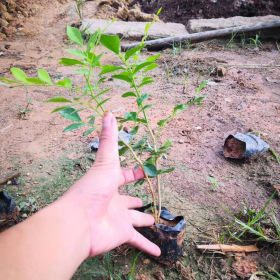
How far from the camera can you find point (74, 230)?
35.0 inches

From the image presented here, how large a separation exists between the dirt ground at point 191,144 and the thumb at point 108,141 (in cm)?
59

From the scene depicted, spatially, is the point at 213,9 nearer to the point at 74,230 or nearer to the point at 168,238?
the point at 168,238

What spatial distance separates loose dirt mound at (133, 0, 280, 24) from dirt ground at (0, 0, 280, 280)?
2.45 meters

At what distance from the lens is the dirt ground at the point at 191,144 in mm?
1286

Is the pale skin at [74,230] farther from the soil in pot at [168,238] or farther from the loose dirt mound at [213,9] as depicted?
the loose dirt mound at [213,9]

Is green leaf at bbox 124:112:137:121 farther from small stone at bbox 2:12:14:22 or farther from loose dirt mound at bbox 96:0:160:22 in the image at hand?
small stone at bbox 2:12:14:22

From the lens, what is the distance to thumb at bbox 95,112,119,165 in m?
0.97

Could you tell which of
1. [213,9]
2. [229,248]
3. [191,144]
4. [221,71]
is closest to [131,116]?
[229,248]

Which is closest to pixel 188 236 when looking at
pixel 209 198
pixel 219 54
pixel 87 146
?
pixel 209 198

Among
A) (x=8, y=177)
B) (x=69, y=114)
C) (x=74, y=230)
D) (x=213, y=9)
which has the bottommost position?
(x=8, y=177)

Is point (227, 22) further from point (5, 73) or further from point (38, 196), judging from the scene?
point (38, 196)

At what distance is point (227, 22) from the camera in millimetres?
4508

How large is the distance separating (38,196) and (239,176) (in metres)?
1.34

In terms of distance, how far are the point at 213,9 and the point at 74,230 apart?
628 cm
